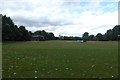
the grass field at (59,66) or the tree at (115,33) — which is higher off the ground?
the tree at (115,33)

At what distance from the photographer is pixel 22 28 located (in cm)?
13850

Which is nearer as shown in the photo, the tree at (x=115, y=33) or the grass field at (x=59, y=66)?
the grass field at (x=59, y=66)

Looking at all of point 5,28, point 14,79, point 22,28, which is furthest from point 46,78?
point 22,28

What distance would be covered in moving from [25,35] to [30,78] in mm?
132086

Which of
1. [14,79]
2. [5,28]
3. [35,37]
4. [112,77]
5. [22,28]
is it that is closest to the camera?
[14,79]

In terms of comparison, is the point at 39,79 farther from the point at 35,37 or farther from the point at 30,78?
the point at 35,37

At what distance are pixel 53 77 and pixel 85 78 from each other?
4.33 feet

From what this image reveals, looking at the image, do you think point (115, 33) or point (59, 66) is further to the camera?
point (115, 33)

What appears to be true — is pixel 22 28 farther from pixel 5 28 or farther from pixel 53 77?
pixel 53 77

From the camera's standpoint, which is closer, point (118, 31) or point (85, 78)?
point (85, 78)

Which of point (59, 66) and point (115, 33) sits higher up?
point (115, 33)

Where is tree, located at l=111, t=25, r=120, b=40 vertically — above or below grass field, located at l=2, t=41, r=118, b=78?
above

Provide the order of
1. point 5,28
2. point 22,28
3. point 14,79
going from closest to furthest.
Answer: point 14,79 → point 5,28 → point 22,28

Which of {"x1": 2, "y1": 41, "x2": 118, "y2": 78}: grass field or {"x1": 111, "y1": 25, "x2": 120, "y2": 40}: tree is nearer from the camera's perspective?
{"x1": 2, "y1": 41, "x2": 118, "y2": 78}: grass field
